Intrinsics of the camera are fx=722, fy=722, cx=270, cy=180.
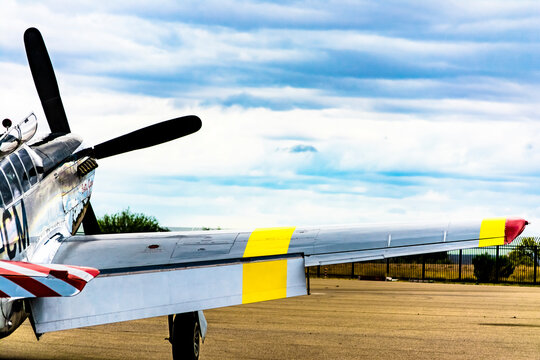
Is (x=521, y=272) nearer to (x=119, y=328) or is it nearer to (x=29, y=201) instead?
(x=119, y=328)

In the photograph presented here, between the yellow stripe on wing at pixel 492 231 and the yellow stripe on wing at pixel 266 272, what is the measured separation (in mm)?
1927

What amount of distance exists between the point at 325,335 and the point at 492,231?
5187mm

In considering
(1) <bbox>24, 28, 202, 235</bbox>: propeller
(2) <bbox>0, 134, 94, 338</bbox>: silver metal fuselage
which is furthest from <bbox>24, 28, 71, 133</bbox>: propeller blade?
(2) <bbox>0, 134, 94, 338</bbox>: silver metal fuselage

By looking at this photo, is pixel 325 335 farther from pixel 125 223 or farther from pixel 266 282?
pixel 125 223

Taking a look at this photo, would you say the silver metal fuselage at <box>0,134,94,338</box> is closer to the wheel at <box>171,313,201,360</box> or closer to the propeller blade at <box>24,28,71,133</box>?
the wheel at <box>171,313,201,360</box>

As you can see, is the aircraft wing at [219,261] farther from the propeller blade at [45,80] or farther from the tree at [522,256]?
the tree at [522,256]

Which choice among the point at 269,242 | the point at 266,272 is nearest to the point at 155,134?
the point at 269,242

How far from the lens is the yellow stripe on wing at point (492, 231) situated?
22.4ft

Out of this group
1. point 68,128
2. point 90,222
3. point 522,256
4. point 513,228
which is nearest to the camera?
point 513,228

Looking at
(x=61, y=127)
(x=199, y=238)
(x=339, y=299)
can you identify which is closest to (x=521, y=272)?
(x=339, y=299)

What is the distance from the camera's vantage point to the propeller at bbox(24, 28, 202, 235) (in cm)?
1167

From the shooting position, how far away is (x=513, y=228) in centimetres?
680

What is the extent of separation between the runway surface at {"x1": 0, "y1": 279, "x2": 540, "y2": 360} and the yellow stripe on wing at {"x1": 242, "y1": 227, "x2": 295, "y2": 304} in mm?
2134

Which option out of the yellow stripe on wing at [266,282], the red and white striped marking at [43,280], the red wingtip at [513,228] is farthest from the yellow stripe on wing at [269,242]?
the red and white striped marking at [43,280]
